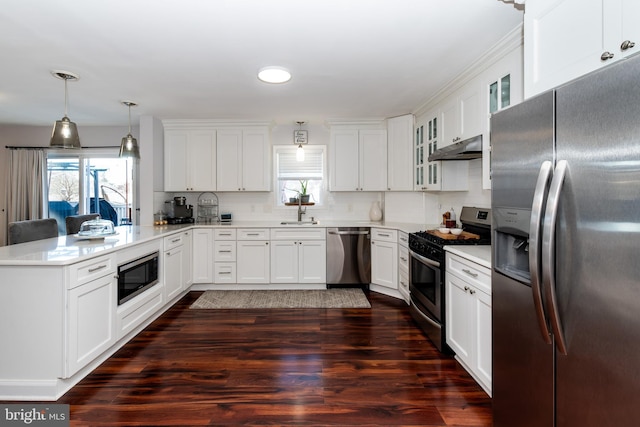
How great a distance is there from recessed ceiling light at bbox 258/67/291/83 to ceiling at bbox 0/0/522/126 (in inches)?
2.4

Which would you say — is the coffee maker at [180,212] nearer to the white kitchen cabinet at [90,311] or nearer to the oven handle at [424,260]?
the white kitchen cabinet at [90,311]

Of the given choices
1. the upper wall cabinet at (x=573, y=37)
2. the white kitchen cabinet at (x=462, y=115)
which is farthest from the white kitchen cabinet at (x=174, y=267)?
the upper wall cabinet at (x=573, y=37)

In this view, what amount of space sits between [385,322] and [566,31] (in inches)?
107

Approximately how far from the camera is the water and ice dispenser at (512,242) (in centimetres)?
136

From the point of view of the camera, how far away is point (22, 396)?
6.66 feet

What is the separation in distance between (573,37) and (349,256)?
342 cm

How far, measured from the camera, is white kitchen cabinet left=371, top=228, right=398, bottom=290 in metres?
4.08

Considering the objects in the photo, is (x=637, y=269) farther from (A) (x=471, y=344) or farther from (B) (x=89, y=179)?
(B) (x=89, y=179)

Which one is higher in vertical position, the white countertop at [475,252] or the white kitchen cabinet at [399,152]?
the white kitchen cabinet at [399,152]

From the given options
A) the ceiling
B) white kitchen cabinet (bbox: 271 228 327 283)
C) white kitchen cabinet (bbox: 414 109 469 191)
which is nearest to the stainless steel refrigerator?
the ceiling

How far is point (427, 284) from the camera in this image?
2893 mm

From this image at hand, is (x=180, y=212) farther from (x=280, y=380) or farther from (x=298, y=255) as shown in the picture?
(x=280, y=380)

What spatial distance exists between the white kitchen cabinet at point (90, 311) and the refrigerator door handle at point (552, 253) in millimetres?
2556

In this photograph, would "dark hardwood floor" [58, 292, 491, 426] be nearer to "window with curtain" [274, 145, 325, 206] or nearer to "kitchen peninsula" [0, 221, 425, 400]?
"kitchen peninsula" [0, 221, 425, 400]
